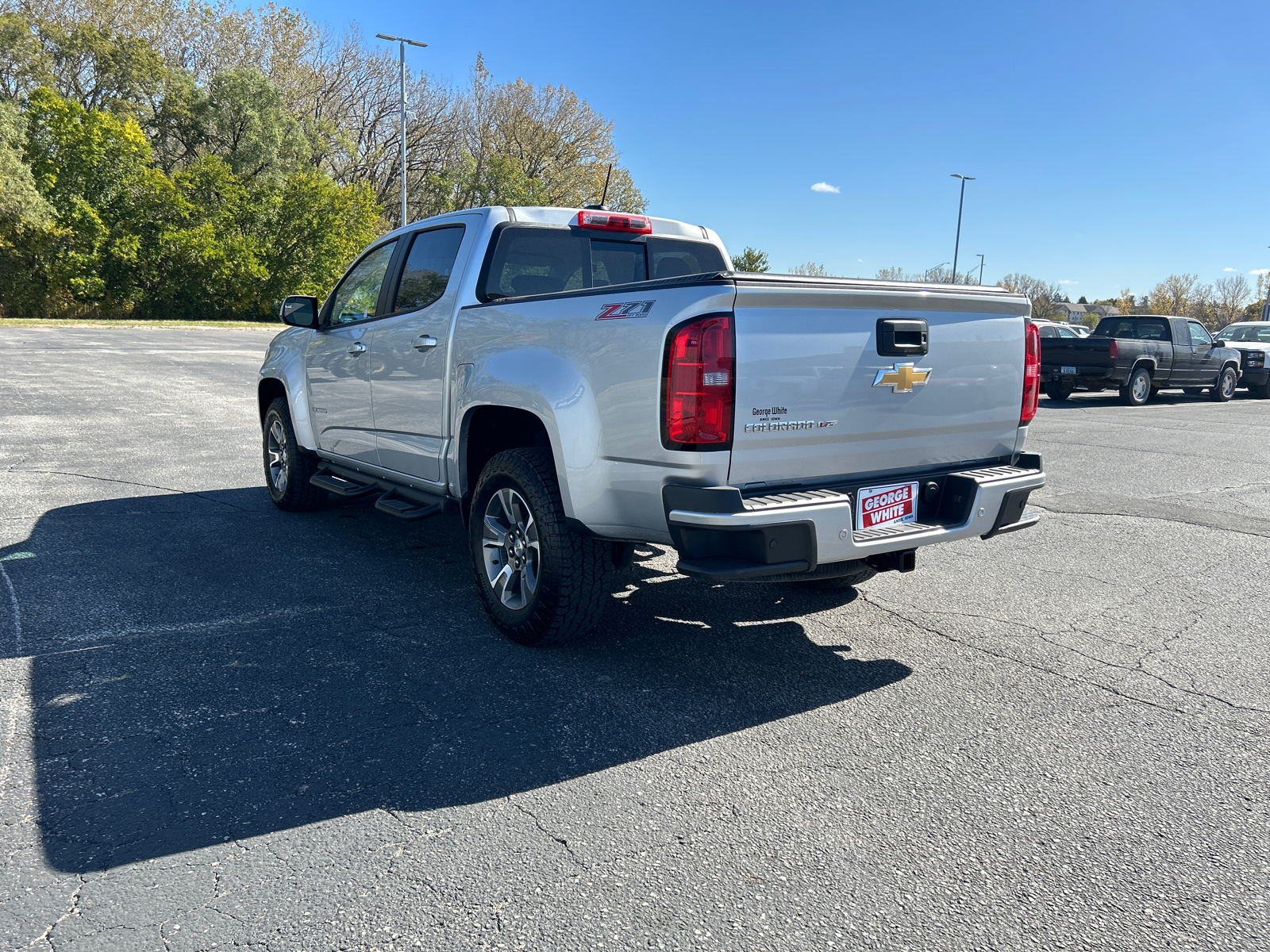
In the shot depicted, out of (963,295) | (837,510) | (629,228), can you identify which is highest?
→ (629,228)

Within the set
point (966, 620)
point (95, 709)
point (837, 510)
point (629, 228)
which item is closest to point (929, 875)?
point (837, 510)

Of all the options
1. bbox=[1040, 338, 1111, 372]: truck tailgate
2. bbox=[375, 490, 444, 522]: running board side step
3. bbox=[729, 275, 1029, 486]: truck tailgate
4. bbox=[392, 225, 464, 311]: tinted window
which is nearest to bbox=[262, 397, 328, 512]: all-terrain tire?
bbox=[375, 490, 444, 522]: running board side step

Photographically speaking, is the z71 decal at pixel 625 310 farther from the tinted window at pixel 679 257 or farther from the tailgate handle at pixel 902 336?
the tinted window at pixel 679 257

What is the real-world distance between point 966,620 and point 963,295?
1737 millimetres

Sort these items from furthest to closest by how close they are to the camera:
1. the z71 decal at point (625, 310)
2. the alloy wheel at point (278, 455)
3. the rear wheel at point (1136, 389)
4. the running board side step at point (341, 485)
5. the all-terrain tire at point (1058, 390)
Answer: the all-terrain tire at point (1058, 390)
the rear wheel at point (1136, 389)
the alloy wheel at point (278, 455)
the running board side step at point (341, 485)
the z71 decal at point (625, 310)

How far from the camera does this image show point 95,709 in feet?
11.5

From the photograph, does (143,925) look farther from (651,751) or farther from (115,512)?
(115,512)

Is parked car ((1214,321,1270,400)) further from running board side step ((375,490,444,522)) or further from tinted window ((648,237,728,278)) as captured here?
running board side step ((375,490,444,522))

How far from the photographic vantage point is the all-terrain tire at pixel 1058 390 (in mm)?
19406

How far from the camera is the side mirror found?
639 centimetres

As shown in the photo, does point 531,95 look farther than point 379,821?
Yes

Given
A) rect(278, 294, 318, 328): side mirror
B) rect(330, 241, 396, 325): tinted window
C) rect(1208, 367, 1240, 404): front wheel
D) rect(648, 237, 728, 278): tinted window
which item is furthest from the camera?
rect(1208, 367, 1240, 404): front wheel

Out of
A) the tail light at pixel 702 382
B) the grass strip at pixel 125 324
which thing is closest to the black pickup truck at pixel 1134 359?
the tail light at pixel 702 382

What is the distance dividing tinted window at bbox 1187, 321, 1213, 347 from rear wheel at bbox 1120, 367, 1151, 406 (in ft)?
6.57
